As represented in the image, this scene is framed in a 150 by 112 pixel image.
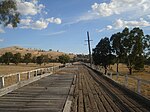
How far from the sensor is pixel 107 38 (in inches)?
3329

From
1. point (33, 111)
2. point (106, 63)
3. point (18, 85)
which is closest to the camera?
point (33, 111)

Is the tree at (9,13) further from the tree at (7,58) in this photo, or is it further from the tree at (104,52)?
the tree at (7,58)

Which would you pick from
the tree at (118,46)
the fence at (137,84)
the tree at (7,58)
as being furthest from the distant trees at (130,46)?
the tree at (7,58)

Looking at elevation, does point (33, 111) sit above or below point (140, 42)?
below

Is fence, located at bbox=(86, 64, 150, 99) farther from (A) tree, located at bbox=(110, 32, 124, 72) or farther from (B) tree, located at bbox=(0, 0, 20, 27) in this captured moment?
(A) tree, located at bbox=(110, 32, 124, 72)

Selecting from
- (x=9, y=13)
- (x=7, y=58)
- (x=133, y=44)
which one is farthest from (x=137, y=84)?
(x=7, y=58)

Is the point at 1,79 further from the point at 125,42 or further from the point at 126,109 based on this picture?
the point at 125,42

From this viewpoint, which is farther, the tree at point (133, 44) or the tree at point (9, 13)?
the tree at point (133, 44)

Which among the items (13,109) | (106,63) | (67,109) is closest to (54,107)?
(67,109)

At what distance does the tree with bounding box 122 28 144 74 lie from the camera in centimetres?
7594

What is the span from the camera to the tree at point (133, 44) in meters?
75.9

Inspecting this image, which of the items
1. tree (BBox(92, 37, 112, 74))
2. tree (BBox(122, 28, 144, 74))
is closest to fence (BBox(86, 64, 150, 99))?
tree (BBox(122, 28, 144, 74))

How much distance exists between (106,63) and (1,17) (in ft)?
173

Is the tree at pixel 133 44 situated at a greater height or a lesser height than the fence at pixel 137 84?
greater
